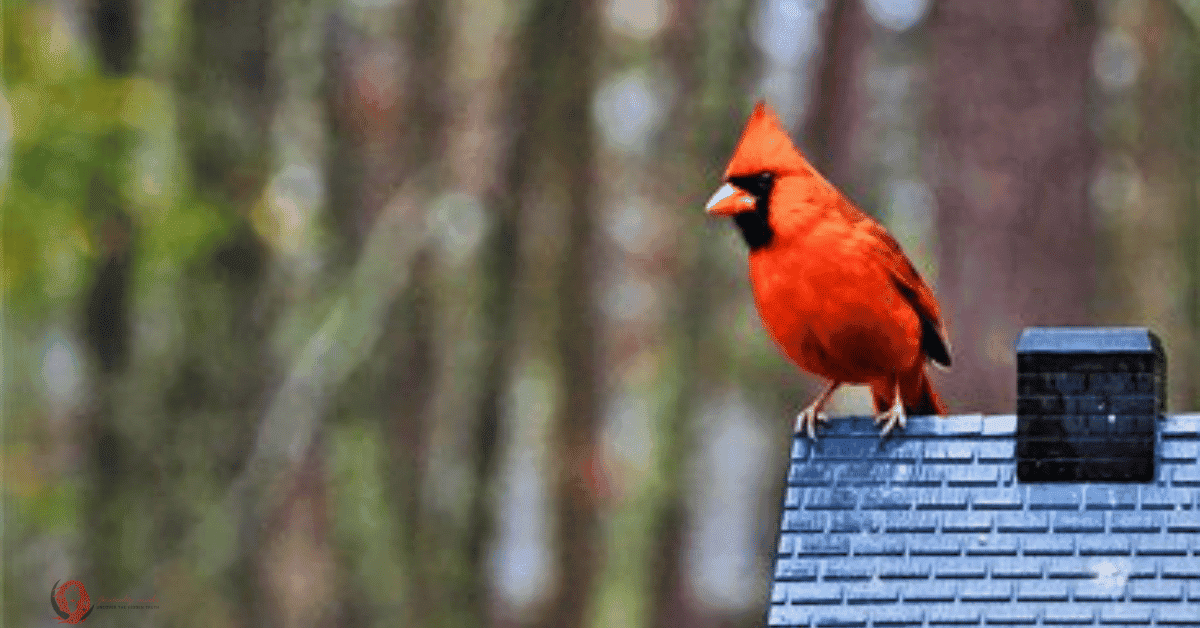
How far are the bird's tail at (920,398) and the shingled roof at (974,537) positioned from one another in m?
0.57

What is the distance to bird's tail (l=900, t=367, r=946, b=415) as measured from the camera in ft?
28.3

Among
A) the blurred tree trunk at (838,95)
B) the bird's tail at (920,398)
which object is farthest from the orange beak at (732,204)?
the blurred tree trunk at (838,95)

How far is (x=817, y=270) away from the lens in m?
8.20

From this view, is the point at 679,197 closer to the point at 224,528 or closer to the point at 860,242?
the point at 224,528

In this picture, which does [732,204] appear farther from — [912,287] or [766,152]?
[912,287]

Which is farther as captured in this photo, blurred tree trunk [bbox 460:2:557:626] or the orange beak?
blurred tree trunk [bbox 460:2:557:626]

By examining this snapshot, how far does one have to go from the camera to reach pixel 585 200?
14555 mm

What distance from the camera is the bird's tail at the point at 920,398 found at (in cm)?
862

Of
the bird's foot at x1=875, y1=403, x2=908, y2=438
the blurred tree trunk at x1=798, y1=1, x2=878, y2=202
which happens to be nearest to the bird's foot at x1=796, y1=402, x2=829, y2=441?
the bird's foot at x1=875, y1=403, x2=908, y2=438

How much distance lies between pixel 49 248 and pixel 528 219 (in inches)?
91.8

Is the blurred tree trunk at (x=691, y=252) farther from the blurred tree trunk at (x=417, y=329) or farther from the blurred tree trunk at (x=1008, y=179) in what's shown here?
the blurred tree trunk at (x=1008, y=179)

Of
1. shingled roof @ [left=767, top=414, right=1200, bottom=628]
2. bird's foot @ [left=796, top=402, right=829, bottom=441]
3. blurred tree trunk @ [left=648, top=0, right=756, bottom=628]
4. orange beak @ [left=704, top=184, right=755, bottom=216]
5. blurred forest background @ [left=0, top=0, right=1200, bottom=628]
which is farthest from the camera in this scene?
blurred forest background @ [left=0, top=0, right=1200, bottom=628]

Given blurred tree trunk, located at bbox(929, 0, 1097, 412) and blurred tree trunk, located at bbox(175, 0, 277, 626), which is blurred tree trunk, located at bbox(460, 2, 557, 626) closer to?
blurred tree trunk, located at bbox(175, 0, 277, 626)

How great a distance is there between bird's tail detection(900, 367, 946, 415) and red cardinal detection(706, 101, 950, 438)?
17cm
